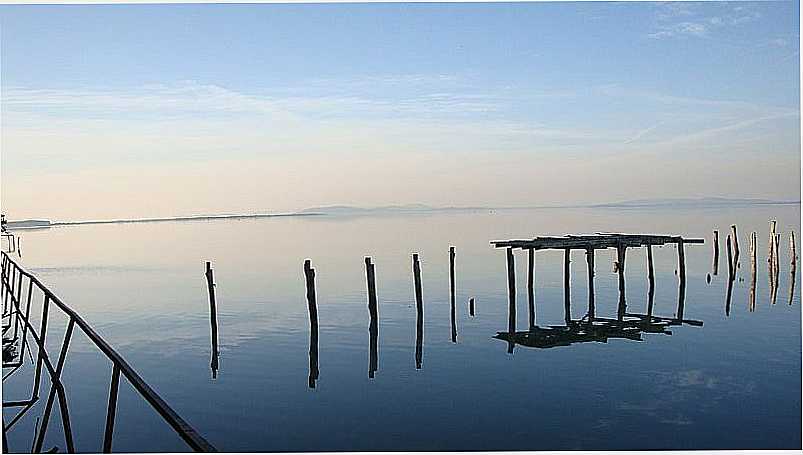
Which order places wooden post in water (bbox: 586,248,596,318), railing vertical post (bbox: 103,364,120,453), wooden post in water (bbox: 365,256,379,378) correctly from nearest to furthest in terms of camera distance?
railing vertical post (bbox: 103,364,120,453) → wooden post in water (bbox: 365,256,379,378) → wooden post in water (bbox: 586,248,596,318)

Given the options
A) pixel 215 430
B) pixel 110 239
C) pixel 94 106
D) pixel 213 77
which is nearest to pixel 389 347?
pixel 215 430

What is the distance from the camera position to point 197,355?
1209 cm

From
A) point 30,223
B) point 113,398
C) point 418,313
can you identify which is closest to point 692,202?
point 418,313

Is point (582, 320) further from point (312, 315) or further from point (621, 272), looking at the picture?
point (312, 315)

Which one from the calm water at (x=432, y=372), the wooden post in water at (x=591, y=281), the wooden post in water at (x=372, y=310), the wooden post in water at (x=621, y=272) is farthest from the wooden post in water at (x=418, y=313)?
the wooden post in water at (x=621, y=272)

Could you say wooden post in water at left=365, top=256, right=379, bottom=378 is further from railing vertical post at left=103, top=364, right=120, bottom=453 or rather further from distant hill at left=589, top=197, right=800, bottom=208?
railing vertical post at left=103, top=364, right=120, bottom=453

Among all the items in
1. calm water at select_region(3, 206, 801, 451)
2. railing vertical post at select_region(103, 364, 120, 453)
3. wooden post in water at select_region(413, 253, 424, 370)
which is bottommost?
calm water at select_region(3, 206, 801, 451)

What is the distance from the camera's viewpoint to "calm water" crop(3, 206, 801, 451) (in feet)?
27.9

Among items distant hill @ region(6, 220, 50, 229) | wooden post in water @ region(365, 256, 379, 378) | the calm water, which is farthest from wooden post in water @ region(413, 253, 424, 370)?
distant hill @ region(6, 220, 50, 229)

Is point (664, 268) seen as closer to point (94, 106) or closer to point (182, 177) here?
point (182, 177)

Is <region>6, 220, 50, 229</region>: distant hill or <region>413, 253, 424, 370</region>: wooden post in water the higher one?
<region>6, 220, 50, 229</region>: distant hill

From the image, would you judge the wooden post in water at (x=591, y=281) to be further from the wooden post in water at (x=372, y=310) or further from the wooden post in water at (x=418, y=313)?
the wooden post in water at (x=372, y=310)

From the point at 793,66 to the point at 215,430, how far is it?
299 inches

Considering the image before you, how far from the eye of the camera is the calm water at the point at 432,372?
27.9 ft
